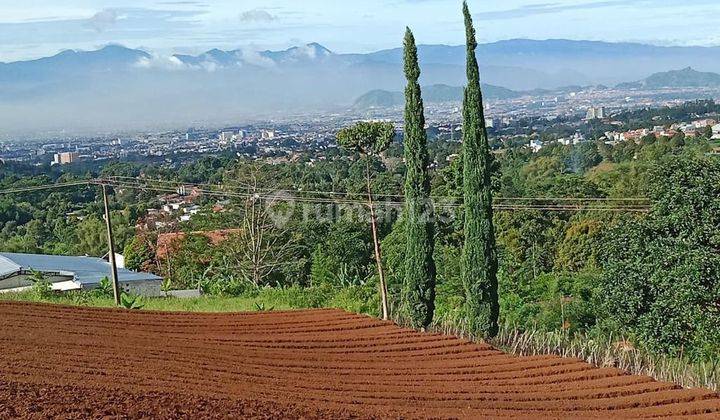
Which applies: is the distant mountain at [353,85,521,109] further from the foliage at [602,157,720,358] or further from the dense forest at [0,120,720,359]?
the foliage at [602,157,720,358]

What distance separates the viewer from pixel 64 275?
2202 centimetres

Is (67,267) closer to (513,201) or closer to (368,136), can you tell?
(368,136)

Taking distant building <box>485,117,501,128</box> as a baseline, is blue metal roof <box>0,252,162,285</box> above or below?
below

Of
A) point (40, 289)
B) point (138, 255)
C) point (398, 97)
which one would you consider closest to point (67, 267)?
point (40, 289)

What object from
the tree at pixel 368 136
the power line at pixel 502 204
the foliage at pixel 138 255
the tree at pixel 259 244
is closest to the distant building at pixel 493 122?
the power line at pixel 502 204

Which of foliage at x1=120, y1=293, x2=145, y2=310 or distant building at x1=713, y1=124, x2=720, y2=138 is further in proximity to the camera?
distant building at x1=713, y1=124, x2=720, y2=138

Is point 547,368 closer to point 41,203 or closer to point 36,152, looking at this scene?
point 41,203

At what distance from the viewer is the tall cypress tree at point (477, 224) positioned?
15430mm

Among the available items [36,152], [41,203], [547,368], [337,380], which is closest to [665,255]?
[547,368]

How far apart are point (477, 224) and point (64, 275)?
11.6 meters

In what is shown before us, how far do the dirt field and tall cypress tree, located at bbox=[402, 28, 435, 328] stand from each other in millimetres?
1709

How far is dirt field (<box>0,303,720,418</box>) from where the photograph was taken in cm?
715

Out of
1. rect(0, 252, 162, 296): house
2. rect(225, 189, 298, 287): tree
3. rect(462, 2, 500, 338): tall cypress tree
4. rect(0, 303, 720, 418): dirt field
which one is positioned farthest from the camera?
rect(225, 189, 298, 287): tree

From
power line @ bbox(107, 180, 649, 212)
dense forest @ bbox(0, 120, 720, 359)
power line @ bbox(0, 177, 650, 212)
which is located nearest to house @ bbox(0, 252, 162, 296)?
dense forest @ bbox(0, 120, 720, 359)
